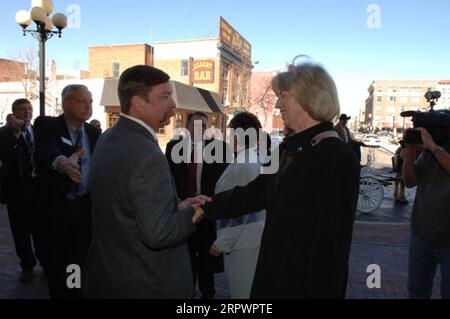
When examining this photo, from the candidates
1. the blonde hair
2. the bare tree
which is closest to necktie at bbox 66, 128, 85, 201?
the blonde hair

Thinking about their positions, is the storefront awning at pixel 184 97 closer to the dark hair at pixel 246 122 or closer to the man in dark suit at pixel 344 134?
the man in dark suit at pixel 344 134

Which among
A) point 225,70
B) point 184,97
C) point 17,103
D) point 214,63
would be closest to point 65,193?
point 17,103

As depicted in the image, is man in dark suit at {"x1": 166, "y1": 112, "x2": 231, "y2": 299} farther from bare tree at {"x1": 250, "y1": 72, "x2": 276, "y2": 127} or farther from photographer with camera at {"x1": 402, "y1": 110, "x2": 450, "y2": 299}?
bare tree at {"x1": 250, "y1": 72, "x2": 276, "y2": 127}

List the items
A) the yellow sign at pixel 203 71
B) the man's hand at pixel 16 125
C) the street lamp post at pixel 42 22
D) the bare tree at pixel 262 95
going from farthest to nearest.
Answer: the bare tree at pixel 262 95 < the yellow sign at pixel 203 71 < the street lamp post at pixel 42 22 < the man's hand at pixel 16 125

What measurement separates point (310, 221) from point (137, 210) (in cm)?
79

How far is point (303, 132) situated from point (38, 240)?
2.62m

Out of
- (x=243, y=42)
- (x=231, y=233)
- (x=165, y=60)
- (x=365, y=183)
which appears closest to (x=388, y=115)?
(x=243, y=42)

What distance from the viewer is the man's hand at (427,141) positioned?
8.91 feet

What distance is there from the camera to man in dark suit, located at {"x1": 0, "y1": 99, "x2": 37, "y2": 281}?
4457 millimetres

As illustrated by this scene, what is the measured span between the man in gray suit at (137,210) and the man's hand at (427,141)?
191 cm

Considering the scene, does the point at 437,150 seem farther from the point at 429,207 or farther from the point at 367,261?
the point at 367,261

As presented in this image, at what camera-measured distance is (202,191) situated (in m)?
4.03

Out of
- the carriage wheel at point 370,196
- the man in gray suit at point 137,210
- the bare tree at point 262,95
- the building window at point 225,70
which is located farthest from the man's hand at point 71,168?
the bare tree at point 262,95

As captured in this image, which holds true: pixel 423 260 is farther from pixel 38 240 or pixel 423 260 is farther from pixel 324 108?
pixel 38 240
